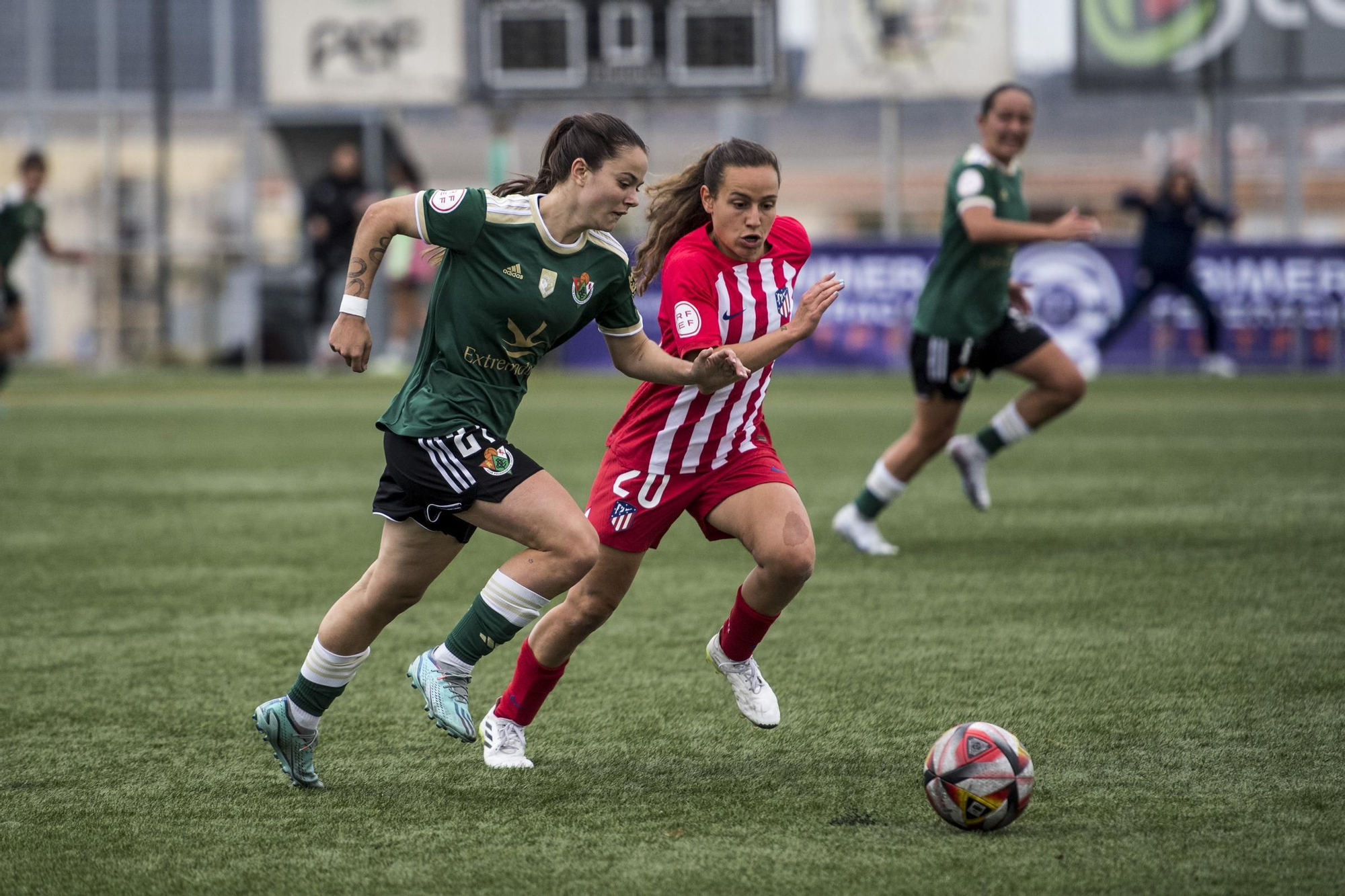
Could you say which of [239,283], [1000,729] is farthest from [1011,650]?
[239,283]

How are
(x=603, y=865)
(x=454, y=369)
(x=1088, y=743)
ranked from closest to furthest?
1. (x=603, y=865)
2. (x=454, y=369)
3. (x=1088, y=743)

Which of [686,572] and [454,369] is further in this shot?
[686,572]

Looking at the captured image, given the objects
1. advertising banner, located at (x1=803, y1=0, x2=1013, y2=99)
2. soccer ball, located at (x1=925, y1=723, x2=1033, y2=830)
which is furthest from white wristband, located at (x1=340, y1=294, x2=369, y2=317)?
advertising banner, located at (x1=803, y1=0, x2=1013, y2=99)

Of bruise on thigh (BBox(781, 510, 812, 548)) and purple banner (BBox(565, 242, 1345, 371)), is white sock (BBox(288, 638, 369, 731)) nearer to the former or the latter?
bruise on thigh (BBox(781, 510, 812, 548))

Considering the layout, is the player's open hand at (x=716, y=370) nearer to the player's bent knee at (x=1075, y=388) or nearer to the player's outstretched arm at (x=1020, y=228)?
the player's outstretched arm at (x=1020, y=228)

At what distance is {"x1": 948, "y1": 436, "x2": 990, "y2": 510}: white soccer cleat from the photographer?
834 centimetres

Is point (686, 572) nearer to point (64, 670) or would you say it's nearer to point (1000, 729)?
point (64, 670)

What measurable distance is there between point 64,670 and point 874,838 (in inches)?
119

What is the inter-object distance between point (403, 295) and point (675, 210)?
19.7 metres

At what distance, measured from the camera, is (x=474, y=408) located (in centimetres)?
403

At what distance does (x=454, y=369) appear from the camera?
13.4 feet

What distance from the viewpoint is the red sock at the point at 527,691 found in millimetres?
4359

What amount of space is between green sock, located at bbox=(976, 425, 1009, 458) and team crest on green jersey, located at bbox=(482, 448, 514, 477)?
474cm

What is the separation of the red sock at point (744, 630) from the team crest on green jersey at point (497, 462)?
89 cm
